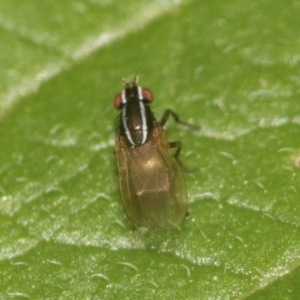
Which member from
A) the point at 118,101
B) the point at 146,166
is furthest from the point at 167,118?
the point at 146,166

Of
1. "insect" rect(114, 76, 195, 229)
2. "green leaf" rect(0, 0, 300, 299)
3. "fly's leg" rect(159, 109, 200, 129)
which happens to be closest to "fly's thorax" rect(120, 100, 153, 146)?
"insect" rect(114, 76, 195, 229)

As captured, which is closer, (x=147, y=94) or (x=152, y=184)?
(x=152, y=184)

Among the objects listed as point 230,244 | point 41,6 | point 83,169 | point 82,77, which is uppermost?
point 41,6

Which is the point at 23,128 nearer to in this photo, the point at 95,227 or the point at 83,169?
the point at 83,169

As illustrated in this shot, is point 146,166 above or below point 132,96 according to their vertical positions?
below

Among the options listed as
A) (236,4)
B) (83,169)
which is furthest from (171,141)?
(236,4)

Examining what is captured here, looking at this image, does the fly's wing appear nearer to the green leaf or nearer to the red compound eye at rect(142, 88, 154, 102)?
the green leaf

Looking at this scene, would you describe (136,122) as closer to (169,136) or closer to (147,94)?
(147,94)
